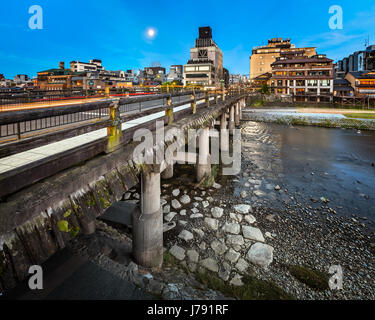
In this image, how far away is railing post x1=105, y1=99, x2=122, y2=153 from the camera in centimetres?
474

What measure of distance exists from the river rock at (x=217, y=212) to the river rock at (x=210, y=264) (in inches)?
120

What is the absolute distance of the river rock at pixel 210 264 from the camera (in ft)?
23.0

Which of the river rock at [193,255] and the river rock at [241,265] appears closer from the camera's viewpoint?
the river rock at [241,265]

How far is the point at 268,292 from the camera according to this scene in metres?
6.20

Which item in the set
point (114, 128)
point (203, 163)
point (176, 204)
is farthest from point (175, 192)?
point (114, 128)

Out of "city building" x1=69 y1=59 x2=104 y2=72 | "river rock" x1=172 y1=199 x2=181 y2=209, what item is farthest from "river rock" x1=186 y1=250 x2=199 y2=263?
"city building" x1=69 y1=59 x2=104 y2=72

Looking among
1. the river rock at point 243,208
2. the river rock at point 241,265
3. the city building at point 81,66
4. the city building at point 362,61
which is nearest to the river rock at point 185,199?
the river rock at point 243,208

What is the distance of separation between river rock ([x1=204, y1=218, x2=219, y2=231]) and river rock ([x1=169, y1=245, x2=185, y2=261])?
75.5 inches

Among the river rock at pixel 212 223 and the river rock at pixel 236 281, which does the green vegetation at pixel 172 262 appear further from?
the river rock at pixel 212 223

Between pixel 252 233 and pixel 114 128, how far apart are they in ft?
21.9
